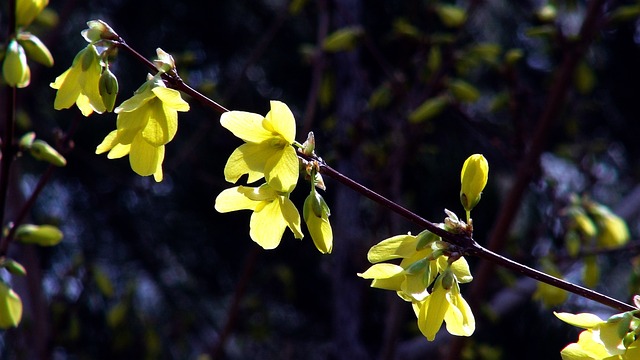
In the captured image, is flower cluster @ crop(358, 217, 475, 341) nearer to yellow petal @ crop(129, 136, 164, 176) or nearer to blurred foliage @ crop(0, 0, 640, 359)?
yellow petal @ crop(129, 136, 164, 176)

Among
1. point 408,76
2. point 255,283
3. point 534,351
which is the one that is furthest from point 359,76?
point 534,351

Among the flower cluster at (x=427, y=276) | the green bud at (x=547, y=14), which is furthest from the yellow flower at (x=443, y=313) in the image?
the green bud at (x=547, y=14)

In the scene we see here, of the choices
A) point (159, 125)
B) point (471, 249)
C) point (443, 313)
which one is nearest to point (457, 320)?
point (443, 313)

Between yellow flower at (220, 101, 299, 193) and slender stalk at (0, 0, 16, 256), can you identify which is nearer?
yellow flower at (220, 101, 299, 193)

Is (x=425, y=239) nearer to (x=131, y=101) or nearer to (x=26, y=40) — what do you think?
(x=131, y=101)

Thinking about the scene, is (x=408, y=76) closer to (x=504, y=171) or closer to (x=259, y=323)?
(x=504, y=171)

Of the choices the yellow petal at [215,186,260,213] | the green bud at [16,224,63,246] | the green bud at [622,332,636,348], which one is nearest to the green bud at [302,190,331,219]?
the yellow petal at [215,186,260,213]
